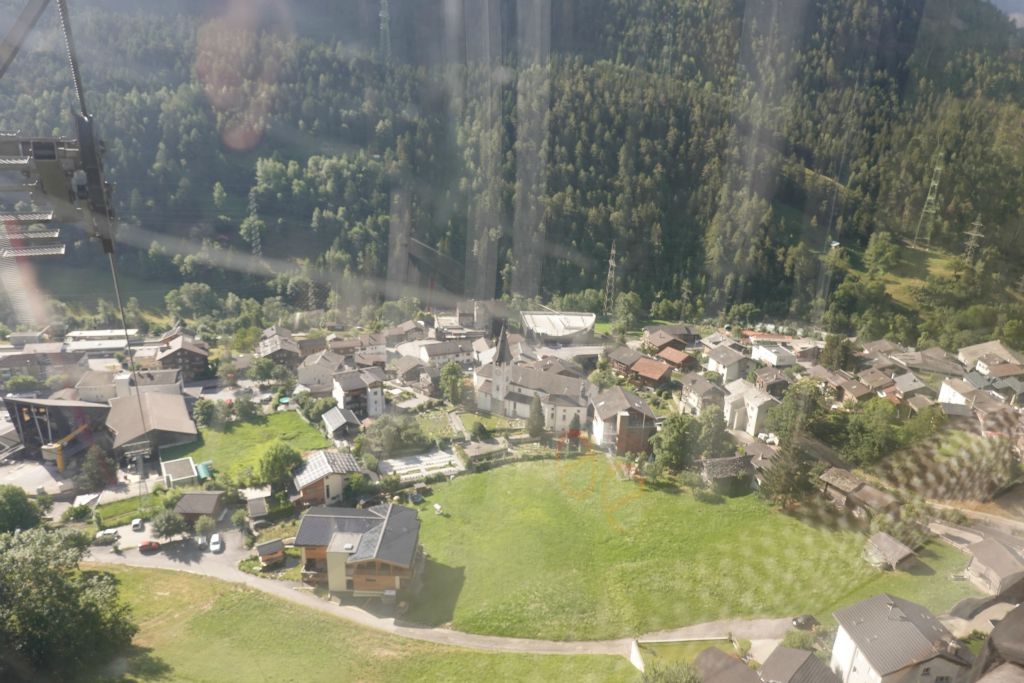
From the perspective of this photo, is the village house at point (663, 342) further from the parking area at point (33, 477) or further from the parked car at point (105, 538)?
the parking area at point (33, 477)

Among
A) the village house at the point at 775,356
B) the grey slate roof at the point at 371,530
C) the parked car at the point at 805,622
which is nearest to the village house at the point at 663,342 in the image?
the village house at the point at 775,356

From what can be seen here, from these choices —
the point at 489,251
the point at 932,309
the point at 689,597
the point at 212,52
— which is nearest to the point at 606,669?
the point at 689,597

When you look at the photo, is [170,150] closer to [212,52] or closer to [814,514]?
[212,52]

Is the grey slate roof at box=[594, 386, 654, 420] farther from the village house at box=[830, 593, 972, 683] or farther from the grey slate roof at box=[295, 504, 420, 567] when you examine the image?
the village house at box=[830, 593, 972, 683]

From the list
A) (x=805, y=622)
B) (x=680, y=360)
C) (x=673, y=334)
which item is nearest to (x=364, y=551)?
(x=805, y=622)

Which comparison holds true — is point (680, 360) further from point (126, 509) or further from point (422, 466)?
point (126, 509)

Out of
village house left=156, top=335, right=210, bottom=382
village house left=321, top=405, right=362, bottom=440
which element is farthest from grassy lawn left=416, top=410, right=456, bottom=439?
village house left=156, top=335, right=210, bottom=382

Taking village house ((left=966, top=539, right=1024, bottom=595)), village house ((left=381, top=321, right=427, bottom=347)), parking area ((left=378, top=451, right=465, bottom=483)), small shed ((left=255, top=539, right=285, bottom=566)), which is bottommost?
village house ((left=381, top=321, right=427, bottom=347))
